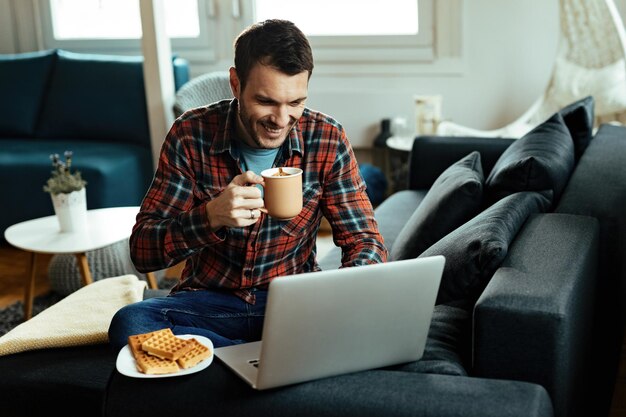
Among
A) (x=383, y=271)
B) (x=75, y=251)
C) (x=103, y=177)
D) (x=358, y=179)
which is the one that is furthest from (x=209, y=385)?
(x=103, y=177)

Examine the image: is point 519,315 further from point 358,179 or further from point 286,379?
point 358,179

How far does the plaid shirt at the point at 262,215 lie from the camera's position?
75.5 inches

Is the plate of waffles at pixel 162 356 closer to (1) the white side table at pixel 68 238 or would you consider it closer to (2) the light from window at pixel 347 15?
(1) the white side table at pixel 68 238

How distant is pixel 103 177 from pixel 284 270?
91.1 inches

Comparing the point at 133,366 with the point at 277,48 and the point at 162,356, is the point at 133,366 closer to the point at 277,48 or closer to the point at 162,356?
the point at 162,356

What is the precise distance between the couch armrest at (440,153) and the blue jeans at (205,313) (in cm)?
157

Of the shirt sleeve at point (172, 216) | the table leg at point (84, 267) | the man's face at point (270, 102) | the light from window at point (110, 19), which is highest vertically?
the light from window at point (110, 19)

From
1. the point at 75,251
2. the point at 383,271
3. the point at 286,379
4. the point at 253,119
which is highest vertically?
the point at 253,119

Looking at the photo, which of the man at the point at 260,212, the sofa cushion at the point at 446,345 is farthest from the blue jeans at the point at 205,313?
the sofa cushion at the point at 446,345

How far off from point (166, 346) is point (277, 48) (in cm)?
63

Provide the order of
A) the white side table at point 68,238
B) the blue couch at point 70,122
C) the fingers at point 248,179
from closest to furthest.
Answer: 1. the fingers at point 248,179
2. the white side table at point 68,238
3. the blue couch at point 70,122

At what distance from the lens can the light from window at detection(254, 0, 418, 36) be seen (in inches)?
181

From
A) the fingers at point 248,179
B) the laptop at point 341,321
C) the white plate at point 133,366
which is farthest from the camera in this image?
the fingers at point 248,179

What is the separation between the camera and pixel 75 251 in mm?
3100
